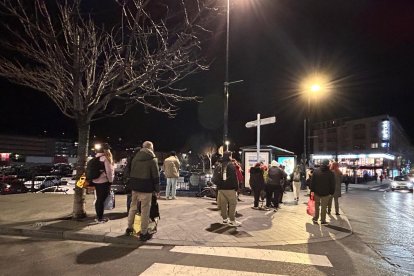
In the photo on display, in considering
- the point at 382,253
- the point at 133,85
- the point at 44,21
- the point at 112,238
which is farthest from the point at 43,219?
the point at 382,253

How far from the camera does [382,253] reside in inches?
292

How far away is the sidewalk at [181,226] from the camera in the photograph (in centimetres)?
769

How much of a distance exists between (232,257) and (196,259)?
65cm

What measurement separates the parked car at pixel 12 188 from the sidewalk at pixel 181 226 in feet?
19.2

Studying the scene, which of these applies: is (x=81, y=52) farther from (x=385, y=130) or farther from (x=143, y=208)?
(x=385, y=130)

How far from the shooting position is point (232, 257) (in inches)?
256

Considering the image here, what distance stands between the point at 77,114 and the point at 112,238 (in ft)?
12.2

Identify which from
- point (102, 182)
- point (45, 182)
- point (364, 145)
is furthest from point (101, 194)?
point (364, 145)

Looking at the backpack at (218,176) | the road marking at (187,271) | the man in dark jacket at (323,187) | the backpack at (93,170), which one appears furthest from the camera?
the man in dark jacket at (323,187)

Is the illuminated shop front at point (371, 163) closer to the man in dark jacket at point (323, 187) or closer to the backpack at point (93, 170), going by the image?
the man in dark jacket at point (323, 187)

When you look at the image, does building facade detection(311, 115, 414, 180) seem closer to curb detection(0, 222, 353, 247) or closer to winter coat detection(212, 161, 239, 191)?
winter coat detection(212, 161, 239, 191)

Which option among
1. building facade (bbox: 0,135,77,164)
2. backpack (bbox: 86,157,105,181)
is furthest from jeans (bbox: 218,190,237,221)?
building facade (bbox: 0,135,77,164)

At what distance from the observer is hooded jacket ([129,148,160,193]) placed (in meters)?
7.53

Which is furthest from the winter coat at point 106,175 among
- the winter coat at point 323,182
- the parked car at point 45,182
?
the parked car at point 45,182
